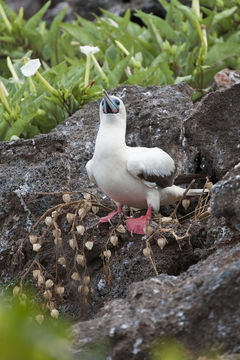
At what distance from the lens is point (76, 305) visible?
17.2 feet

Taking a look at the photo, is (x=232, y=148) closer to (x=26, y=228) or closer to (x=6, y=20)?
(x=26, y=228)

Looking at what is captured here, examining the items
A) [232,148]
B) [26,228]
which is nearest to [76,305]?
[26,228]

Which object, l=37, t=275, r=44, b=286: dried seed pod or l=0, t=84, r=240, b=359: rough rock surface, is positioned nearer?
l=0, t=84, r=240, b=359: rough rock surface

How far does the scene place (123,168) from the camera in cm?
531

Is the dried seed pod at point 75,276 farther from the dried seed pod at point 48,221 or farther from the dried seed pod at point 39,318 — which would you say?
the dried seed pod at point 39,318

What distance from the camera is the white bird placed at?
5.28 metres

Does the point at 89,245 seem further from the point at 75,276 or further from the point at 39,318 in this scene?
the point at 39,318

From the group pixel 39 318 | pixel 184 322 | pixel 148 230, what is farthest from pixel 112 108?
pixel 184 322

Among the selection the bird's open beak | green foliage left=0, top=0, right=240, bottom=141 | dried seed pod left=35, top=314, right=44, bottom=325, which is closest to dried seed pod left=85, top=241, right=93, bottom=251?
dried seed pod left=35, top=314, right=44, bottom=325

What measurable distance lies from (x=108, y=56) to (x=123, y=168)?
3943 millimetres

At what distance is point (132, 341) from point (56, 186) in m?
2.33

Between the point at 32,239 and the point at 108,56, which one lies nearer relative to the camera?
the point at 32,239

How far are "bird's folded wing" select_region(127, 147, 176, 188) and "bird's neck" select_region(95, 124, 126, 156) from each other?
10 cm

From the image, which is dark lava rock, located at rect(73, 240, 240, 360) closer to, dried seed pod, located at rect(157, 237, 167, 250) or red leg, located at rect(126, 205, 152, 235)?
dried seed pod, located at rect(157, 237, 167, 250)
